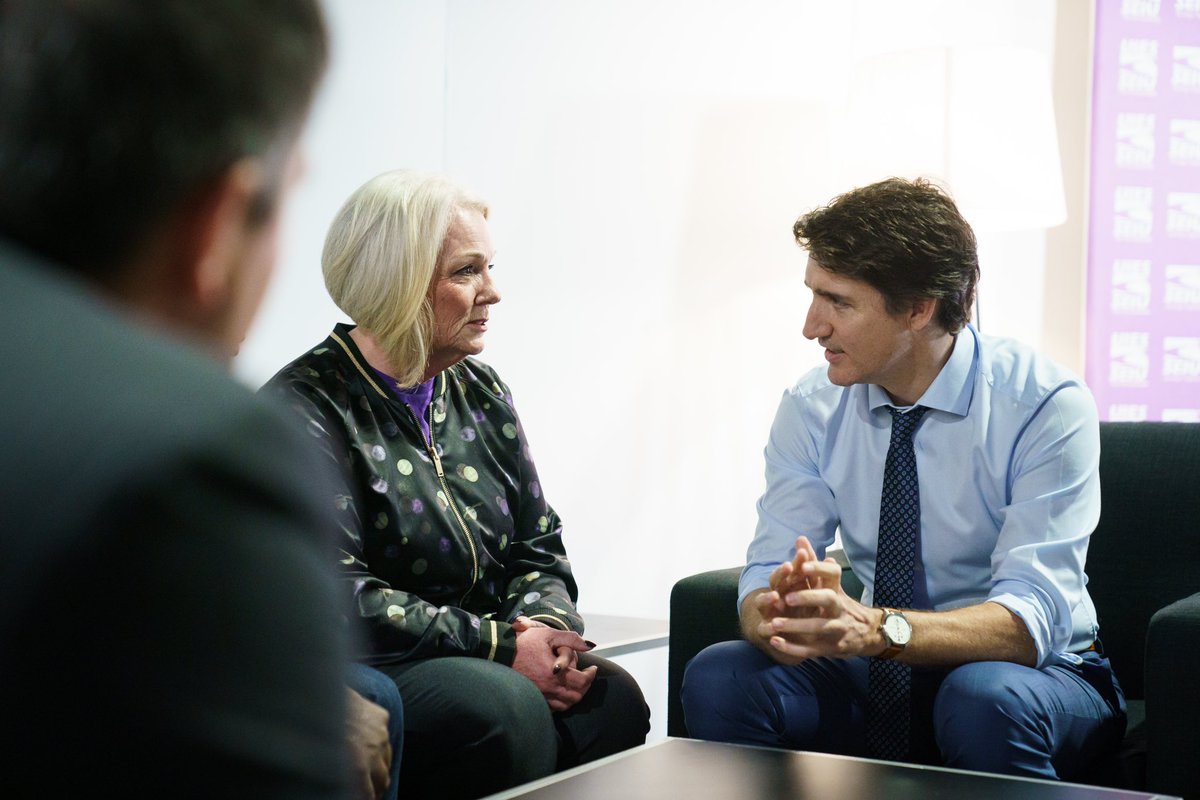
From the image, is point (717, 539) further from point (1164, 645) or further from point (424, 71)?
point (1164, 645)

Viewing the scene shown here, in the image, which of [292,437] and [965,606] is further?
[965,606]

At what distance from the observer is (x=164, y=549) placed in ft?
1.27

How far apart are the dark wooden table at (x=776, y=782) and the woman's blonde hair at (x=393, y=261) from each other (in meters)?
0.78

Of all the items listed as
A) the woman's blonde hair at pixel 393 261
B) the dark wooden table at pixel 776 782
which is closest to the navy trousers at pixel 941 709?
the dark wooden table at pixel 776 782

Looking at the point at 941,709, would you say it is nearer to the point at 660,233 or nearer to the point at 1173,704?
the point at 1173,704

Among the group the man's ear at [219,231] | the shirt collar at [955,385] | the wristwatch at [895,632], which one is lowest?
the wristwatch at [895,632]

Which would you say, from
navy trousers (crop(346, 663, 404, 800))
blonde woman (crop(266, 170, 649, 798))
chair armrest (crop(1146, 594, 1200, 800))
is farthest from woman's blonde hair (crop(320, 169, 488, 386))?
chair armrest (crop(1146, 594, 1200, 800))

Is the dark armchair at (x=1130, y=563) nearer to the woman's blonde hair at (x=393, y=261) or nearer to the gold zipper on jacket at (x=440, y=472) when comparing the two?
the gold zipper on jacket at (x=440, y=472)

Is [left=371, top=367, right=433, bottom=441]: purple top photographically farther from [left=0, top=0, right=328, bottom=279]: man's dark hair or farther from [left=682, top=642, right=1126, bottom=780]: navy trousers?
[left=0, top=0, right=328, bottom=279]: man's dark hair

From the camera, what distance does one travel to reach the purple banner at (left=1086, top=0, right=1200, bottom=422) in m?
3.38

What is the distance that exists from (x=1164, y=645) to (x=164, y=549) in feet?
5.79

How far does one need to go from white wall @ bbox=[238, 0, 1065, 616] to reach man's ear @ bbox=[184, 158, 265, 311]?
2.96 metres

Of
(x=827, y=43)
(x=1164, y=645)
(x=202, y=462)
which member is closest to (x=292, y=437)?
(x=202, y=462)

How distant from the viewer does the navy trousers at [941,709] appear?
5.82ft
